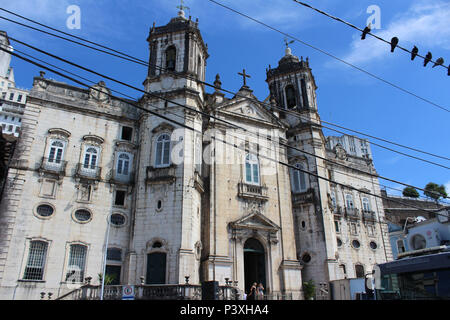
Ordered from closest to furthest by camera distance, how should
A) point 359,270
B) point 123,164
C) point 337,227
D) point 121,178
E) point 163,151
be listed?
point 163,151, point 121,178, point 123,164, point 359,270, point 337,227

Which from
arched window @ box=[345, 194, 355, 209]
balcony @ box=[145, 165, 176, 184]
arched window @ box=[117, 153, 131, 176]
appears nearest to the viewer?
balcony @ box=[145, 165, 176, 184]

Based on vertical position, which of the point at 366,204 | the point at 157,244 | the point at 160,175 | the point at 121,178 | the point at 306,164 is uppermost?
the point at 306,164

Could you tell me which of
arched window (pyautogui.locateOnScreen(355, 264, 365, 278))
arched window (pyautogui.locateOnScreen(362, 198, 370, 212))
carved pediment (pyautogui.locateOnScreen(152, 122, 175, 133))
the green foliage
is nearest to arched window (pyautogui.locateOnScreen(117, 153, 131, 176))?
carved pediment (pyautogui.locateOnScreen(152, 122, 175, 133))

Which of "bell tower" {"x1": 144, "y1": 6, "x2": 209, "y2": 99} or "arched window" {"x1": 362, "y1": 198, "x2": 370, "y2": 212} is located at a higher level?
"bell tower" {"x1": 144, "y1": 6, "x2": 209, "y2": 99}

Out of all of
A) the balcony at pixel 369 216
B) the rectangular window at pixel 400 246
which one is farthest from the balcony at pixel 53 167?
the rectangular window at pixel 400 246

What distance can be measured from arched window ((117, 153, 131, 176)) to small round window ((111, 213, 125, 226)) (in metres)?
3.40

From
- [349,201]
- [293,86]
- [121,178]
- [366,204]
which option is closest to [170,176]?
[121,178]

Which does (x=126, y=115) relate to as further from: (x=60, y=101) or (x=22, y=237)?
(x=22, y=237)

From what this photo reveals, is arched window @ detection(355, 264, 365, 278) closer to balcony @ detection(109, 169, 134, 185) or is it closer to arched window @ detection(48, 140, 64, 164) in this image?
balcony @ detection(109, 169, 134, 185)

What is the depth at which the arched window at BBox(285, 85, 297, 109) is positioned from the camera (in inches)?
1476

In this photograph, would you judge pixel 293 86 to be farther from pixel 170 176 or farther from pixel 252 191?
pixel 170 176

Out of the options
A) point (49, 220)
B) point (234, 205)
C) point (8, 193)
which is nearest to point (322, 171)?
point (234, 205)

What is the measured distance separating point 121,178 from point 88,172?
2443 millimetres

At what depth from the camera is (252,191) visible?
29016 mm
